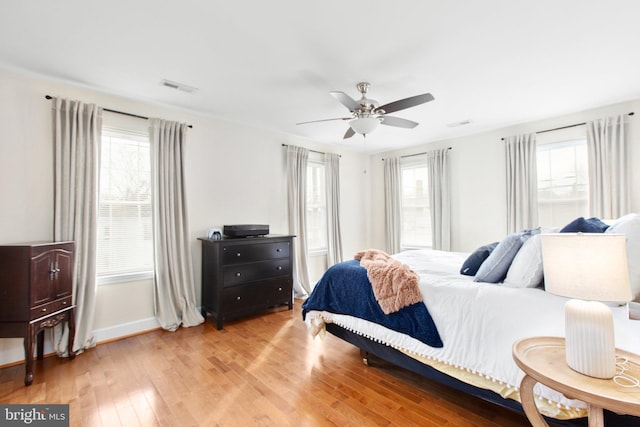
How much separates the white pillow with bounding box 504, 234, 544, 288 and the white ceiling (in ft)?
4.94

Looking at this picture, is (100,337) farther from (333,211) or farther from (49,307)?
(333,211)

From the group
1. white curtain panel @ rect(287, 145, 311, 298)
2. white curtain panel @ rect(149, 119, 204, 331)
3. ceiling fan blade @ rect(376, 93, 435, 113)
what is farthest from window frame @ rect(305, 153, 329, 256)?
ceiling fan blade @ rect(376, 93, 435, 113)

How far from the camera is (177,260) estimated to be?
3.43 meters

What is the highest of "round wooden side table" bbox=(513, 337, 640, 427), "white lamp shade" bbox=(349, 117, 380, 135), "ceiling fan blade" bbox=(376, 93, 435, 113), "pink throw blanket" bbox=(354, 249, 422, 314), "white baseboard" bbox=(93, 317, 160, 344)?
"ceiling fan blade" bbox=(376, 93, 435, 113)

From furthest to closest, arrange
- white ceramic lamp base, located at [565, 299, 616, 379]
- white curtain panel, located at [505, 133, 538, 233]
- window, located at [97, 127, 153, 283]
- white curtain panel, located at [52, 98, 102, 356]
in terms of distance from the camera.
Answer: white curtain panel, located at [505, 133, 538, 233], window, located at [97, 127, 153, 283], white curtain panel, located at [52, 98, 102, 356], white ceramic lamp base, located at [565, 299, 616, 379]

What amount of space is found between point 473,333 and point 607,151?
131 inches

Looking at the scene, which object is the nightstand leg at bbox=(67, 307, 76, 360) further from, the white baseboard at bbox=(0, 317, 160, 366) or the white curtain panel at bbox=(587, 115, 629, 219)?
the white curtain panel at bbox=(587, 115, 629, 219)

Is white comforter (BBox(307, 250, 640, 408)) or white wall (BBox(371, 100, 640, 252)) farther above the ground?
white wall (BBox(371, 100, 640, 252))

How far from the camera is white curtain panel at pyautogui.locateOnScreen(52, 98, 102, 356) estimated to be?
108 inches

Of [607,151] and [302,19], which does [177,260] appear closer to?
[302,19]

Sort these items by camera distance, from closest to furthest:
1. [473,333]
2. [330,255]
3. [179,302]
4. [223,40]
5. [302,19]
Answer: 1. [473,333]
2. [302,19]
3. [223,40]
4. [179,302]
5. [330,255]

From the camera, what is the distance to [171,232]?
11.1 ft

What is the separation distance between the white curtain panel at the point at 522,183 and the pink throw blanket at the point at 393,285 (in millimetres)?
2771

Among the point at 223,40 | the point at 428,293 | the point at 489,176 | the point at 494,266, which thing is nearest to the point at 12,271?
the point at 223,40
